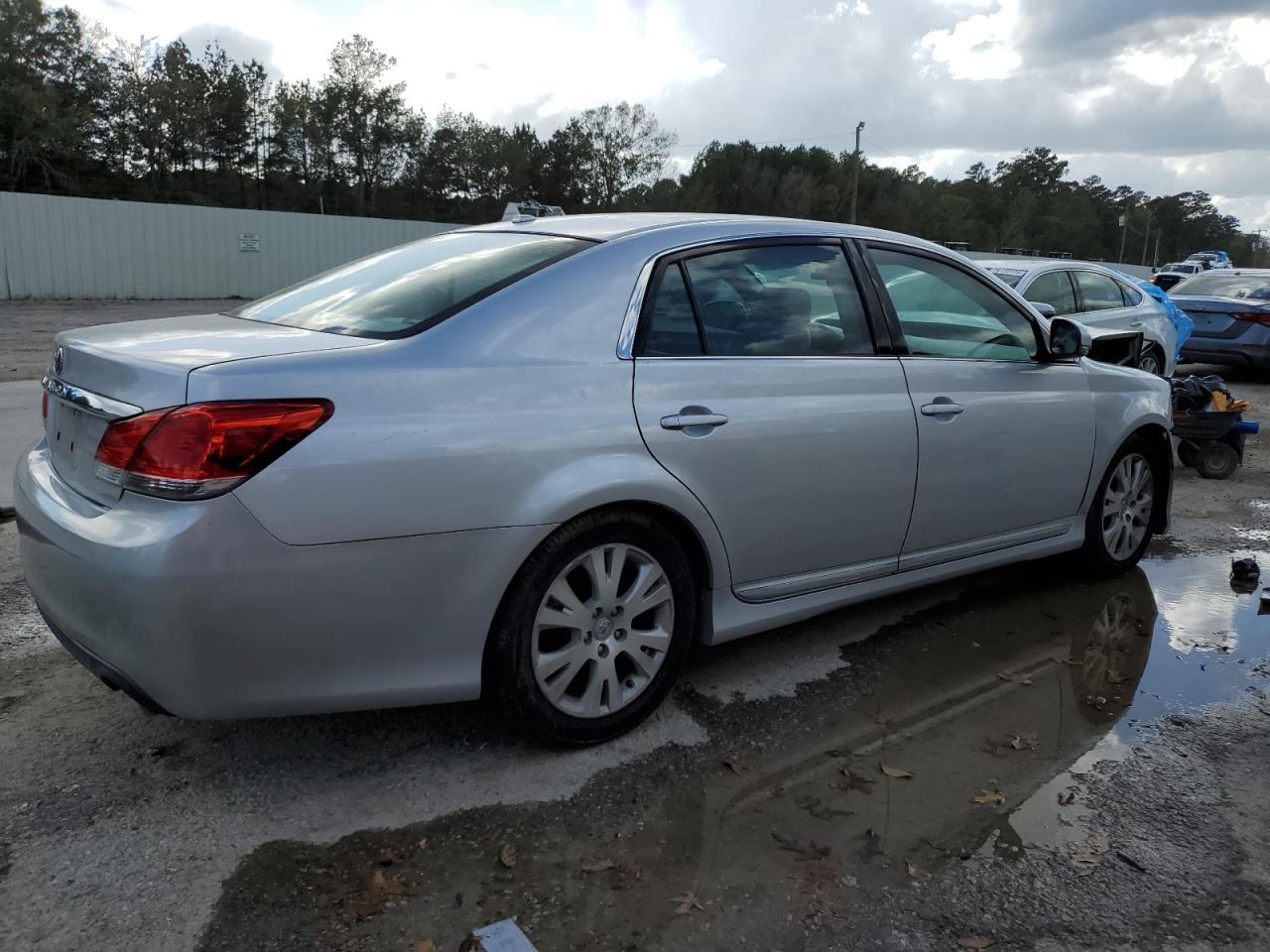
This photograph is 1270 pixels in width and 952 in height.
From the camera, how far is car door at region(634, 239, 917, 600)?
3.21 metres

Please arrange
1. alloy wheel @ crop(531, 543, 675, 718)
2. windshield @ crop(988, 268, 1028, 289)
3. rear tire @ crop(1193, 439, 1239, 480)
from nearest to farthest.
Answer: alloy wheel @ crop(531, 543, 675, 718)
rear tire @ crop(1193, 439, 1239, 480)
windshield @ crop(988, 268, 1028, 289)

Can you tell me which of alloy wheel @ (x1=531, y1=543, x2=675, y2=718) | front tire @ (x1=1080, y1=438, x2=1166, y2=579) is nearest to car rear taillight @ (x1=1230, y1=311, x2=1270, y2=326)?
front tire @ (x1=1080, y1=438, x2=1166, y2=579)

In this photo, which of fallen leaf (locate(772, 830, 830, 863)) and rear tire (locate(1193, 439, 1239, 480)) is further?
rear tire (locate(1193, 439, 1239, 480))

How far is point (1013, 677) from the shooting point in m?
3.95

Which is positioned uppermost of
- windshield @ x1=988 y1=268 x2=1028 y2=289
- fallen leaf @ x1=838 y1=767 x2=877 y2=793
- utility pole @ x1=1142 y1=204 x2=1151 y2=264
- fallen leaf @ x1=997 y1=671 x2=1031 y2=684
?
utility pole @ x1=1142 y1=204 x2=1151 y2=264

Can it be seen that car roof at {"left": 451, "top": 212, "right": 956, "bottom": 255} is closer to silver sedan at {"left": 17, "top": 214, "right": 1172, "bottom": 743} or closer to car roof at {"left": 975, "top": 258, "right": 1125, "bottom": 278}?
silver sedan at {"left": 17, "top": 214, "right": 1172, "bottom": 743}

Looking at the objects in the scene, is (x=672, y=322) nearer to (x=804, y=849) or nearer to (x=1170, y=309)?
(x=804, y=849)

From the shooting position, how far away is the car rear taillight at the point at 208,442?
2.44 metres

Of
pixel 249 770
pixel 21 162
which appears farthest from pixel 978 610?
pixel 21 162

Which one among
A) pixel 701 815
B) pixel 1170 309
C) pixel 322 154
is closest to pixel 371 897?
pixel 701 815

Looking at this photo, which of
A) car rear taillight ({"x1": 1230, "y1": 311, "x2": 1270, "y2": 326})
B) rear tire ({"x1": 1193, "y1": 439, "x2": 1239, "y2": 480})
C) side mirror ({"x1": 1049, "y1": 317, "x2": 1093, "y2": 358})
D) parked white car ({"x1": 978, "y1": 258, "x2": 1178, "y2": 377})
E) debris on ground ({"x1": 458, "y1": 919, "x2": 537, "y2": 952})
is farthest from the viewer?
car rear taillight ({"x1": 1230, "y1": 311, "x2": 1270, "y2": 326})

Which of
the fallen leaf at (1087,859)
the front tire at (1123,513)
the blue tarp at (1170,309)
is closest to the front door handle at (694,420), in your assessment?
the fallen leaf at (1087,859)

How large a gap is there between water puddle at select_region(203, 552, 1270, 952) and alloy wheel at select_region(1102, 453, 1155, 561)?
0.74 m

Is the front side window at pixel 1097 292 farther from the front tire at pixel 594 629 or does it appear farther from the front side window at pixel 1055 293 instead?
the front tire at pixel 594 629
